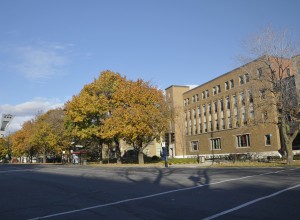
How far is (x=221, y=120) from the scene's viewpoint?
63.0 metres

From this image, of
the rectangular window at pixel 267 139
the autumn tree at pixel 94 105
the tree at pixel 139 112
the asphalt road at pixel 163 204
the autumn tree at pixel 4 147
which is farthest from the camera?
the autumn tree at pixel 4 147

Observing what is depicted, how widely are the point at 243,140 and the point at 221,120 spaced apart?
7210 mm

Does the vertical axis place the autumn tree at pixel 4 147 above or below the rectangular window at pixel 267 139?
above

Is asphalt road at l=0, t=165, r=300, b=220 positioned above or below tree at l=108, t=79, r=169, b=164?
below

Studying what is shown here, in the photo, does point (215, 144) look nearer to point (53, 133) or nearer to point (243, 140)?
point (243, 140)

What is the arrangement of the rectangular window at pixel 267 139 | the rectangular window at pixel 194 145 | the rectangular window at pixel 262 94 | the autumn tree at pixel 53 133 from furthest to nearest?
the rectangular window at pixel 194 145
the autumn tree at pixel 53 133
the rectangular window at pixel 267 139
the rectangular window at pixel 262 94

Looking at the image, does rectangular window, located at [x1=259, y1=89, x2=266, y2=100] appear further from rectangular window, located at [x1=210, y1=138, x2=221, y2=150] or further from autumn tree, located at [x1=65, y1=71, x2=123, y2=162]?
rectangular window, located at [x1=210, y1=138, x2=221, y2=150]

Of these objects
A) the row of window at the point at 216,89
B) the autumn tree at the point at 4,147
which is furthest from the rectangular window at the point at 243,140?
the autumn tree at the point at 4,147

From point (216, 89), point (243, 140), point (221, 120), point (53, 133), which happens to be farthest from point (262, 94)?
point (53, 133)

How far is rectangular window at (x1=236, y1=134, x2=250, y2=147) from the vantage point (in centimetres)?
5571

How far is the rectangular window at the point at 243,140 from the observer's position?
55713mm

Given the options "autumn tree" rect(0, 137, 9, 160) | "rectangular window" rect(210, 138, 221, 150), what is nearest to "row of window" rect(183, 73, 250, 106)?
"rectangular window" rect(210, 138, 221, 150)

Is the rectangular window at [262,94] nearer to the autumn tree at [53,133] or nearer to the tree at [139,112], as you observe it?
the tree at [139,112]

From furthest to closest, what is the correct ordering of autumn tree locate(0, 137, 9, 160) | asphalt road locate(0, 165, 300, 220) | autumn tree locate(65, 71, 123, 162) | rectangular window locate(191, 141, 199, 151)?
1. autumn tree locate(0, 137, 9, 160)
2. rectangular window locate(191, 141, 199, 151)
3. autumn tree locate(65, 71, 123, 162)
4. asphalt road locate(0, 165, 300, 220)
